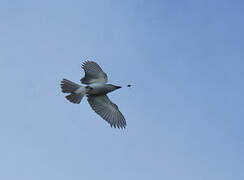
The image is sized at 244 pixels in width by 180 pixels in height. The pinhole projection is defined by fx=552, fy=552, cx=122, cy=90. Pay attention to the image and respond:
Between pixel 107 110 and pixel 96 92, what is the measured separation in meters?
1.13

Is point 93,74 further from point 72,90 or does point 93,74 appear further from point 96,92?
point 72,90

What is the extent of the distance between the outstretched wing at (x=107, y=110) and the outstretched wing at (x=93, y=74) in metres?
0.84

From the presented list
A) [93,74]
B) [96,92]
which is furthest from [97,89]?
[93,74]

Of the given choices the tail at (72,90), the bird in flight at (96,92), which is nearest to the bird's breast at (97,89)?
the bird in flight at (96,92)

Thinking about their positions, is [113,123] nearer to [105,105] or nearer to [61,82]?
[105,105]

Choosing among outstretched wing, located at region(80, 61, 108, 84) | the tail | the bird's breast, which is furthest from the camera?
outstretched wing, located at region(80, 61, 108, 84)

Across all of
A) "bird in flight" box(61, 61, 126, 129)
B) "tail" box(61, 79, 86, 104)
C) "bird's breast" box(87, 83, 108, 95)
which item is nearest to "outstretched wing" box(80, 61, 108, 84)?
"bird in flight" box(61, 61, 126, 129)

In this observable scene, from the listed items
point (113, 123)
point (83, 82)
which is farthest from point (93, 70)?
point (113, 123)

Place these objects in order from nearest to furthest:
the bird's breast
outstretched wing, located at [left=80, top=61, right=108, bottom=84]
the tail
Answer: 1. the tail
2. the bird's breast
3. outstretched wing, located at [left=80, top=61, right=108, bottom=84]

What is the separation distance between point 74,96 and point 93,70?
1948 mm

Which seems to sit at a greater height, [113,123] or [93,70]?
[93,70]

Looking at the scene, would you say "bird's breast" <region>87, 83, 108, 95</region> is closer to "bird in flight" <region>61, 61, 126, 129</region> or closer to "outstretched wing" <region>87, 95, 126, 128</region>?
"bird in flight" <region>61, 61, 126, 129</region>

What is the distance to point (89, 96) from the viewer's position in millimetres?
27219

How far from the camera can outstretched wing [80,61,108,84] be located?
27.5m
